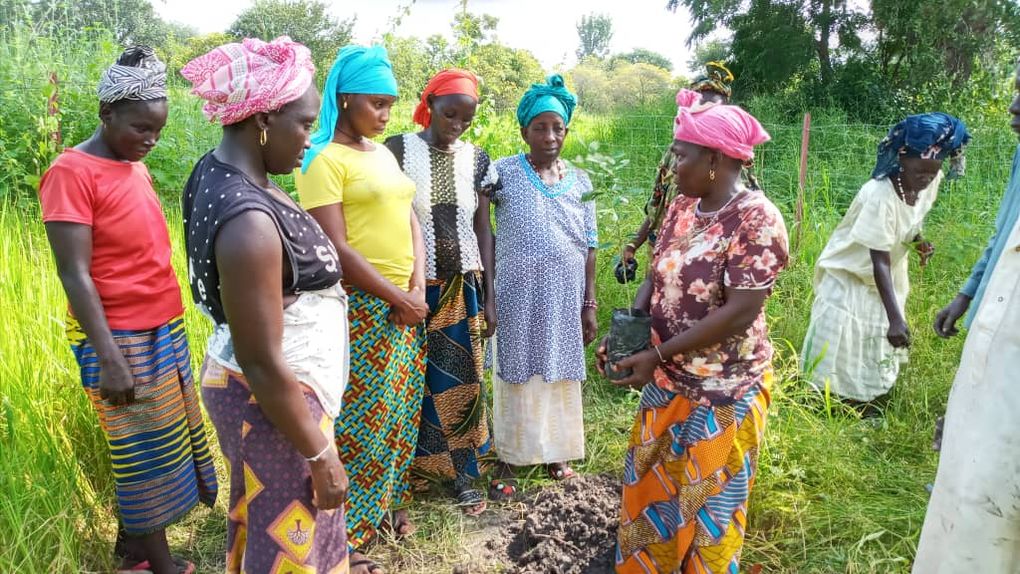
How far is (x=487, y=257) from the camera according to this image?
3.15 m

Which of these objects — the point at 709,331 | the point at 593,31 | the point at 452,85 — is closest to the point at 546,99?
the point at 452,85

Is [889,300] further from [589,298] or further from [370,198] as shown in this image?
[370,198]

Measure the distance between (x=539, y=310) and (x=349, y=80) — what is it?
1.36 meters

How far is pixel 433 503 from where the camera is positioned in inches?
121

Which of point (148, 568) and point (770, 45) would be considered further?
point (770, 45)

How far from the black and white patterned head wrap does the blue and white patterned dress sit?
4.81ft

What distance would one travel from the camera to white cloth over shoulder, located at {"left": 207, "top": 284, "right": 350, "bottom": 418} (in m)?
1.64

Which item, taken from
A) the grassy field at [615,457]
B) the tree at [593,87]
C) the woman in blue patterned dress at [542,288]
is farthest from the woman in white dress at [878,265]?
the tree at [593,87]

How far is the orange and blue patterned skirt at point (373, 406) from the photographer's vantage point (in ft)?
8.00

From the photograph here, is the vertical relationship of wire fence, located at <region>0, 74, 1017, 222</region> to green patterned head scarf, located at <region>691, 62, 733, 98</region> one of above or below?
below

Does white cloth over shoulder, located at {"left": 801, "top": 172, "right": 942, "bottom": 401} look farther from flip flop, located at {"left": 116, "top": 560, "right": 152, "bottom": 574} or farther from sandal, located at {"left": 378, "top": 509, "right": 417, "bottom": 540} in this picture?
flip flop, located at {"left": 116, "top": 560, "right": 152, "bottom": 574}

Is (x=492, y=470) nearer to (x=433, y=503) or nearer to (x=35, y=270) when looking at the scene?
(x=433, y=503)

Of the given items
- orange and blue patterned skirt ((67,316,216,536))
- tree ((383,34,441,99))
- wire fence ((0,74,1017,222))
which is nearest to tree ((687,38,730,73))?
wire fence ((0,74,1017,222))

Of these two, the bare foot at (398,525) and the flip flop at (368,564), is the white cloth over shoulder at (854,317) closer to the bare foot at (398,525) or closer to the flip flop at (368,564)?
the bare foot at (398,525)
